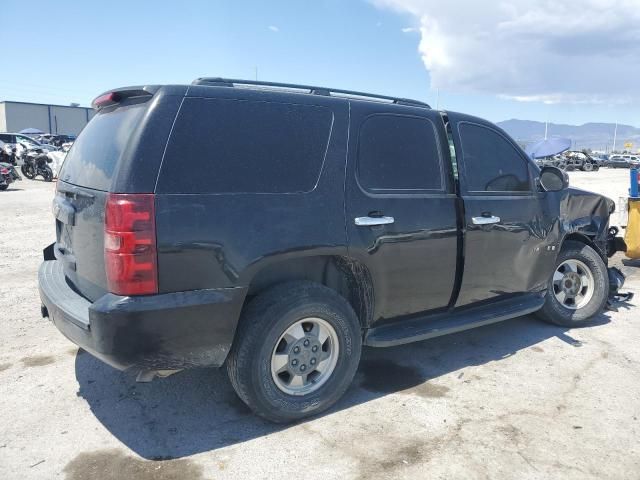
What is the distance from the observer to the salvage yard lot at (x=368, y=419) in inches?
112

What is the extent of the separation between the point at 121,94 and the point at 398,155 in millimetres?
1873

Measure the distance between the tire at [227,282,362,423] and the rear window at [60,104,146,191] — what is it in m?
1.14

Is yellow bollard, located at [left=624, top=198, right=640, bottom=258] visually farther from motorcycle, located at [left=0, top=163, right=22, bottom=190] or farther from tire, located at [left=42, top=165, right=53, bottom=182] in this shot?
tire, located at [left=42, top=165, right=53, bottom=182]

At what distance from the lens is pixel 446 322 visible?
3.97 m

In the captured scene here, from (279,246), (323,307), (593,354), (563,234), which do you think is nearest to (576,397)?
(593,354)

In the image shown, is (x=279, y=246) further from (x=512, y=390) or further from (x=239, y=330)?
(x=512, y=390)

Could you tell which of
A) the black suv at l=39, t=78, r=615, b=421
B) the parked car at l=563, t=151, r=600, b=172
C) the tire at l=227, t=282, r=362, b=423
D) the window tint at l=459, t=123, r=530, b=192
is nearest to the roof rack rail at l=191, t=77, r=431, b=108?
the black suv at l=39, t=78, r=615, b=421

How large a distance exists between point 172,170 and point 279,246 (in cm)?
73

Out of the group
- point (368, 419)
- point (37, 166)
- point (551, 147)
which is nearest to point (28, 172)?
point (37, 166)

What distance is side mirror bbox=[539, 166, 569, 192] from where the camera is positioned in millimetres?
4703

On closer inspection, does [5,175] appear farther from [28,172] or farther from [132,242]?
[132,242]

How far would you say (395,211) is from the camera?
3.54 m

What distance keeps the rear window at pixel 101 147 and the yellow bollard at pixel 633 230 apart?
6.26 m

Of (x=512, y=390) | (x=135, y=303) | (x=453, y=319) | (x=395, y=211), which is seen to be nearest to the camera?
(x=135, y=303)
